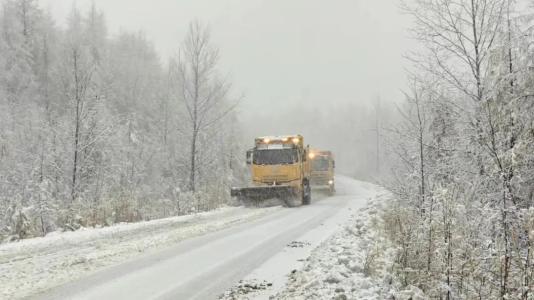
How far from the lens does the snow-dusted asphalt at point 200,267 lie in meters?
6.59

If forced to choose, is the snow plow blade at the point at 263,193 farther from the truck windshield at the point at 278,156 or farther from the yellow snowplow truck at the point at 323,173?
the yellow snowplow truck at the point at 323,173

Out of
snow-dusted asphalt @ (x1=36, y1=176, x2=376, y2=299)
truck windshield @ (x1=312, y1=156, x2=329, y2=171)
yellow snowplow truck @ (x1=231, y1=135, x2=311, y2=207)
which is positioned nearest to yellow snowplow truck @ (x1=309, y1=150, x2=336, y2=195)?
truck windshield @ (x1=312, y1=156, x2=329, y2=171)

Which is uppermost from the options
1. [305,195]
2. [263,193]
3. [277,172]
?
[277,172]

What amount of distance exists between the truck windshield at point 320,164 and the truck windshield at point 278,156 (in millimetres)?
10198

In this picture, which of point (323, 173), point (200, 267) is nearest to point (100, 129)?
point (200, 267)

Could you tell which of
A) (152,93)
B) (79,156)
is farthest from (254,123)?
(79,156)

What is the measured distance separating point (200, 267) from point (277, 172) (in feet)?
44.3

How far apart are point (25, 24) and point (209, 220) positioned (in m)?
47.0

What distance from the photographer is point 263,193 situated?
20906mm

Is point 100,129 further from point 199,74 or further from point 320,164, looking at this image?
point 320,164

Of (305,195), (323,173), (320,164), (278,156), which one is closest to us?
(278,156)

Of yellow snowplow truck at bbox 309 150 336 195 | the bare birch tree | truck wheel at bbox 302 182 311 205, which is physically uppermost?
the bare birch tree

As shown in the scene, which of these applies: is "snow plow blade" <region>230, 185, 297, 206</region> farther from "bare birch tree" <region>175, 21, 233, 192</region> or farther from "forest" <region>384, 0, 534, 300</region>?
"forest" <region>384, 0, 534, 300</region>

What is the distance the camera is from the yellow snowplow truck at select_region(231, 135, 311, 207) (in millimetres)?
20953
